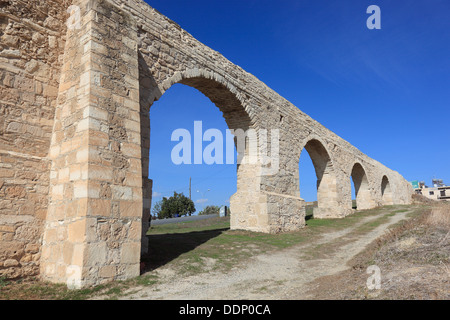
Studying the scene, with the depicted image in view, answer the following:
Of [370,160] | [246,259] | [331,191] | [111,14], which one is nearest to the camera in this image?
[111,14]

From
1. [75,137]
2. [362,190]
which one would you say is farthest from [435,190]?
[75,137]

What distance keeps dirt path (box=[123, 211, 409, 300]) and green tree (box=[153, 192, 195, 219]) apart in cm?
2656

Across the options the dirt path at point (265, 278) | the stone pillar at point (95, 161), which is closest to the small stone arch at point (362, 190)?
the dirt path at point (265, 278)

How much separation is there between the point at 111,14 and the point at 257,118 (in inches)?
250

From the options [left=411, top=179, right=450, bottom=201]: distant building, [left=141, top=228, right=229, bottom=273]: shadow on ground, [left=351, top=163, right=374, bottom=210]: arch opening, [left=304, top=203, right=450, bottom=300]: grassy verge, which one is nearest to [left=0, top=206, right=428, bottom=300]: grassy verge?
[left=141, top=228, right=229, bottom=273]: shadow on ground

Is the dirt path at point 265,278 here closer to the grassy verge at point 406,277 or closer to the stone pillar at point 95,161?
the grassy verge at point 406,277

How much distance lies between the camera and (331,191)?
55.1ft

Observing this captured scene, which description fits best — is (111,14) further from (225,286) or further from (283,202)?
(283,202)

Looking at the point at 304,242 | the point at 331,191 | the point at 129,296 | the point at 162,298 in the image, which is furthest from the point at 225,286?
the point at 331,191

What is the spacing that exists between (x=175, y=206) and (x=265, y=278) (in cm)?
2914

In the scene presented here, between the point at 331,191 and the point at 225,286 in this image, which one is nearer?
the point at 225,286

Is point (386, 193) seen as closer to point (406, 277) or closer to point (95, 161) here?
point (406, 277)

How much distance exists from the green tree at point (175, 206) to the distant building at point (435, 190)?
182 feet
